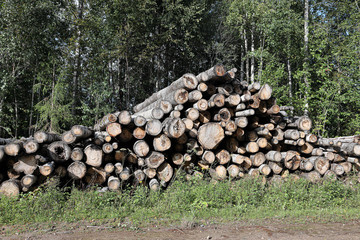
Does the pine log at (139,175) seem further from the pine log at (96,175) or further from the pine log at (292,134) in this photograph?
the pine log at (292,134)

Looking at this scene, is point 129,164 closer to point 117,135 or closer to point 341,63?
point 117,135

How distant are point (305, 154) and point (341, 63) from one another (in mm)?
6938

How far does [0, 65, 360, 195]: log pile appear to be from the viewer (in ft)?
16.4

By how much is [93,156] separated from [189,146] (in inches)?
85.4

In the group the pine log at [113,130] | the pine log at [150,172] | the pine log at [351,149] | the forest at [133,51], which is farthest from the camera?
the forest at [133,51]

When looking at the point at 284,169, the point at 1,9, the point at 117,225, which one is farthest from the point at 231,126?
the point at 1,9

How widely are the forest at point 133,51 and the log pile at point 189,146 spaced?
15.7 ft

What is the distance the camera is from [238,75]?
78.4ft

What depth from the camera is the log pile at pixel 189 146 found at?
197 inches

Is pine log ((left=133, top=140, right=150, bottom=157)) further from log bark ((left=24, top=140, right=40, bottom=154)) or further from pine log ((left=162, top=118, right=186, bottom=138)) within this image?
log bark ((left=24, top=140, right=40, bottom=154))

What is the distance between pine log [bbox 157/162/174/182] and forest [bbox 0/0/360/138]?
7.17 m

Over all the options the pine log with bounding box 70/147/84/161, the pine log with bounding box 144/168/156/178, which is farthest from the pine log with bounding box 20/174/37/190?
the pine log with bounding box 144/168/156/178

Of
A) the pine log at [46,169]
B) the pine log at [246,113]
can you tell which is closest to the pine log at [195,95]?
the pine log at [246,113]

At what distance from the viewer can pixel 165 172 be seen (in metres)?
5.57
